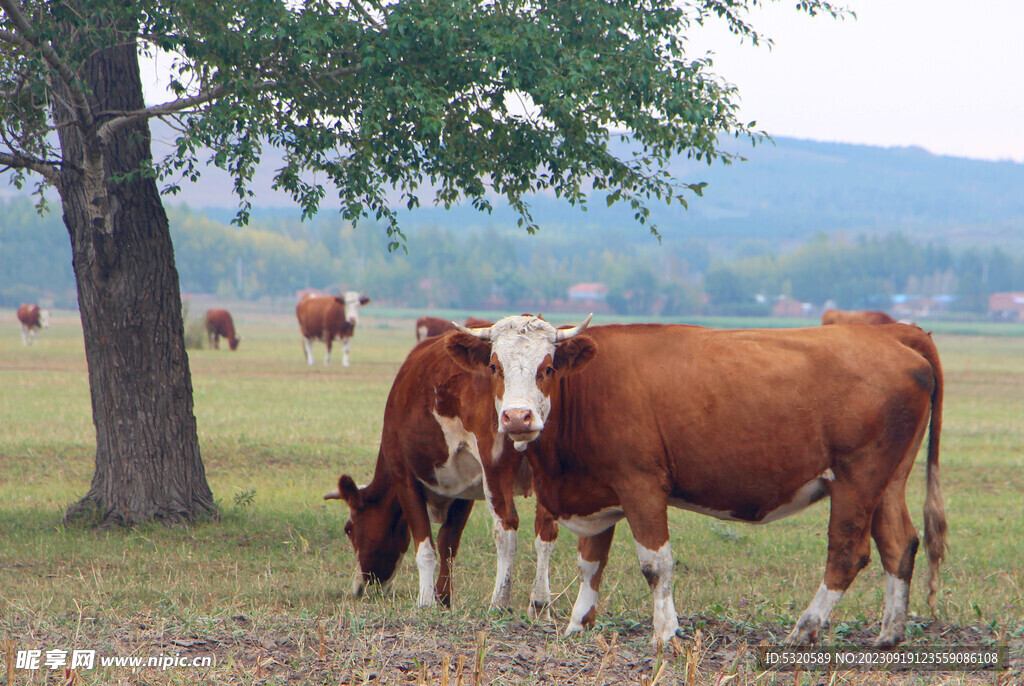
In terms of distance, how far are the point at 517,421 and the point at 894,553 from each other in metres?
2.62

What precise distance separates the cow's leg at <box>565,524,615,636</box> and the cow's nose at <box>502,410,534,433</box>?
1.27 metres

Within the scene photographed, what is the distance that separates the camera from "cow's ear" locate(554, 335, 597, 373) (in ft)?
19.2

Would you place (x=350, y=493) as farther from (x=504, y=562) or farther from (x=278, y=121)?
(x=278, y=121)

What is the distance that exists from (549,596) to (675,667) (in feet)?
5.28

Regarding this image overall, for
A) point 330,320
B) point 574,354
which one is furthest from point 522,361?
point 330,320

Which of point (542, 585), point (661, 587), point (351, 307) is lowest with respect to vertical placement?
point (542, 585)

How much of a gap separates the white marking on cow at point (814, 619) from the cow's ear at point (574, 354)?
1.96 meters

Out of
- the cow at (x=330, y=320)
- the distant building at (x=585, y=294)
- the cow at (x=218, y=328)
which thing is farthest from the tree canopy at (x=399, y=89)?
the distant building at (x=585, y=294)

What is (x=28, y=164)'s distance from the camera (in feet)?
29.3

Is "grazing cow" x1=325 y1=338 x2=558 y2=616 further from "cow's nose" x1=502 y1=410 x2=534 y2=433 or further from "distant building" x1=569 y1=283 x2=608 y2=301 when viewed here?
"distant building" x1=569 y1=283 x2=608 y2=301

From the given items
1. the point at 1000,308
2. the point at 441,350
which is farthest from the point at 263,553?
the point at 1000,308

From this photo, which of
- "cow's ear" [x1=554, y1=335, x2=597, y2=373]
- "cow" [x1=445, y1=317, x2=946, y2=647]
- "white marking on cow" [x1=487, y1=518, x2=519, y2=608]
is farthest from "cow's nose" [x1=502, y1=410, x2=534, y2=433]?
"white marking on cow" [x1=487, y1=518, x2=519, y2=608]

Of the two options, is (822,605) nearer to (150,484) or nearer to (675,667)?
(675,667)

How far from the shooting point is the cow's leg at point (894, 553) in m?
6.04
